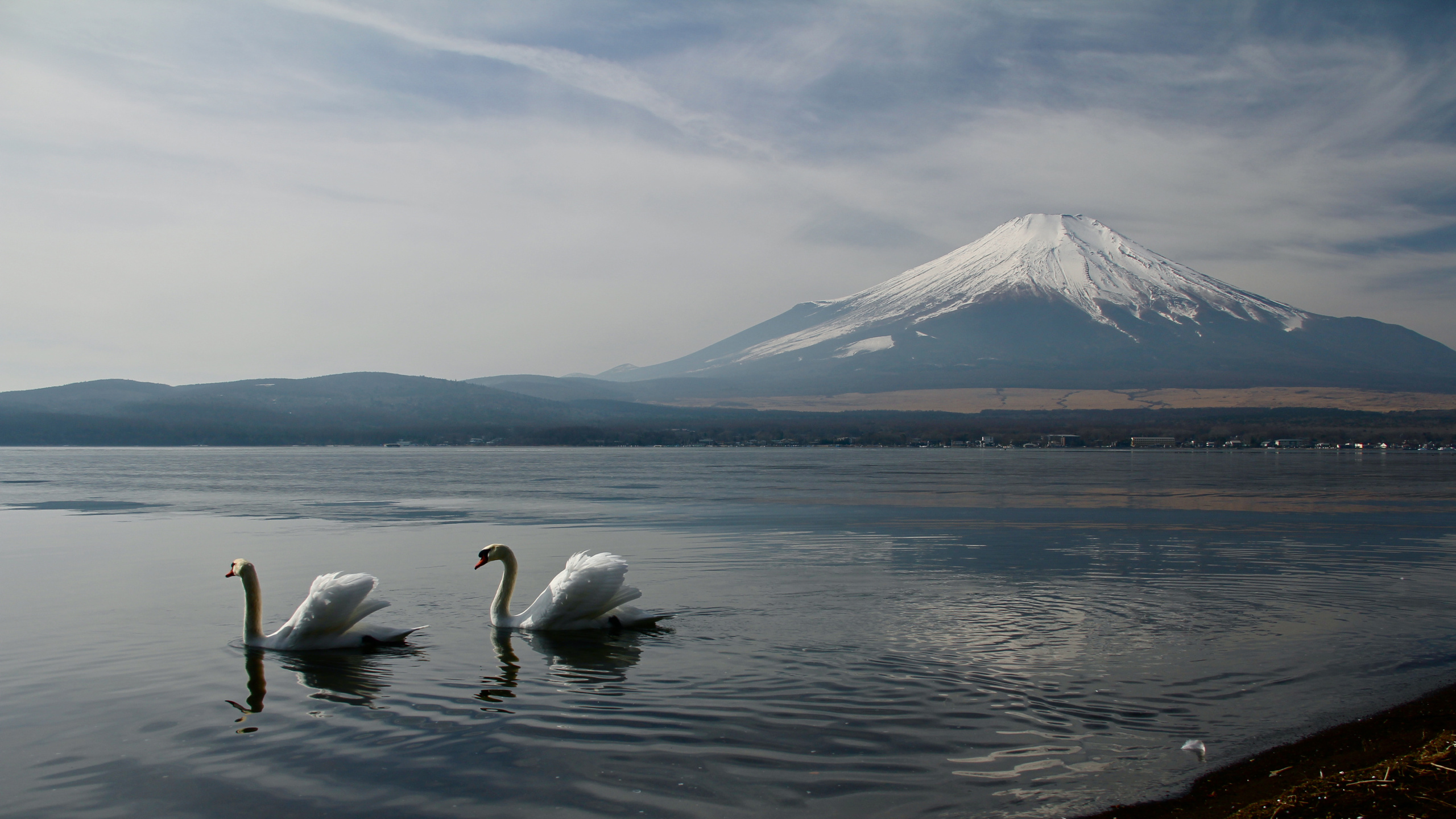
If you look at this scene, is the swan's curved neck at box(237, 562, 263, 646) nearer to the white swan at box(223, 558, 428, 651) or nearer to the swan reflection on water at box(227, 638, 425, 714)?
the white swan at box(223, 558, 428, 651)

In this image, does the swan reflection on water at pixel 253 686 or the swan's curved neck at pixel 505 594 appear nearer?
the swan reflection on water at pixel 253 686

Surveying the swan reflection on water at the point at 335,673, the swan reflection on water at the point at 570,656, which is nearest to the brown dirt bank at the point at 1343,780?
the swan reflection on water at the point at 570,656

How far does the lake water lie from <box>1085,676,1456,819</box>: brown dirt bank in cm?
29

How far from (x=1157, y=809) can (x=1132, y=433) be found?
115367mm

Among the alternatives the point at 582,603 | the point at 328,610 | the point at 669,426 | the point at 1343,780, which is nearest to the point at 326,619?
the point at 328,610

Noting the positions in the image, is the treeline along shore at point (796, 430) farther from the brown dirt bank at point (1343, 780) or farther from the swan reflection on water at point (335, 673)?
the brown dirt bank at point (1343, 780)

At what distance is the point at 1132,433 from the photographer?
4451 inches

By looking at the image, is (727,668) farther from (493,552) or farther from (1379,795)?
(1379,795)

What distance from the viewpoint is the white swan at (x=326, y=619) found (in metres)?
11.4

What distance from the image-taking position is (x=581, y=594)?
12297 millimetres

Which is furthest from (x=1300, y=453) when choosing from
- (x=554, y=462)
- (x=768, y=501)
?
(x=768, y=501)

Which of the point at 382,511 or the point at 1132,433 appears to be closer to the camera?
the point at 382,511

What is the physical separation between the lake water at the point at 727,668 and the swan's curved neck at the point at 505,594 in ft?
0.93

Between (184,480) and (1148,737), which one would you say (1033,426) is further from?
(1148,737)
